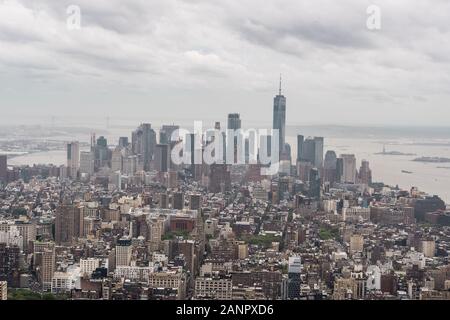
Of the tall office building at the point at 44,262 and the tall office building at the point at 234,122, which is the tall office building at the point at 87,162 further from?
the tall office building at the point at 234,122

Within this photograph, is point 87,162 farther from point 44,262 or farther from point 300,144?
point 300,144

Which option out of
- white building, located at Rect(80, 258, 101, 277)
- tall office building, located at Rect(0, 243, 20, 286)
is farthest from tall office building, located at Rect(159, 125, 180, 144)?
tall office building, located at Rect(0, 243, 20, 286)

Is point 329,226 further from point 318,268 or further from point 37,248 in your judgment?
point 37,248

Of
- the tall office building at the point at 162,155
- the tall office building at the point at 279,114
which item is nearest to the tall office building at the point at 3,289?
the tall office building at the point at 162,155

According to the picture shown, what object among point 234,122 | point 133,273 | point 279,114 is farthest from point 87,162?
point 279,114

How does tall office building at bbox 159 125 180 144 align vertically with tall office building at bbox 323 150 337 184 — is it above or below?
above

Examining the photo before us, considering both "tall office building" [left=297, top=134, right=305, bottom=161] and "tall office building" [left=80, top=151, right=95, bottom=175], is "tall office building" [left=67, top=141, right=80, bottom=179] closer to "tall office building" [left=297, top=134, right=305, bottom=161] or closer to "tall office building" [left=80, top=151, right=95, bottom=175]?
"tall office building" [left=80, top=151, right=95, bottom=175]
